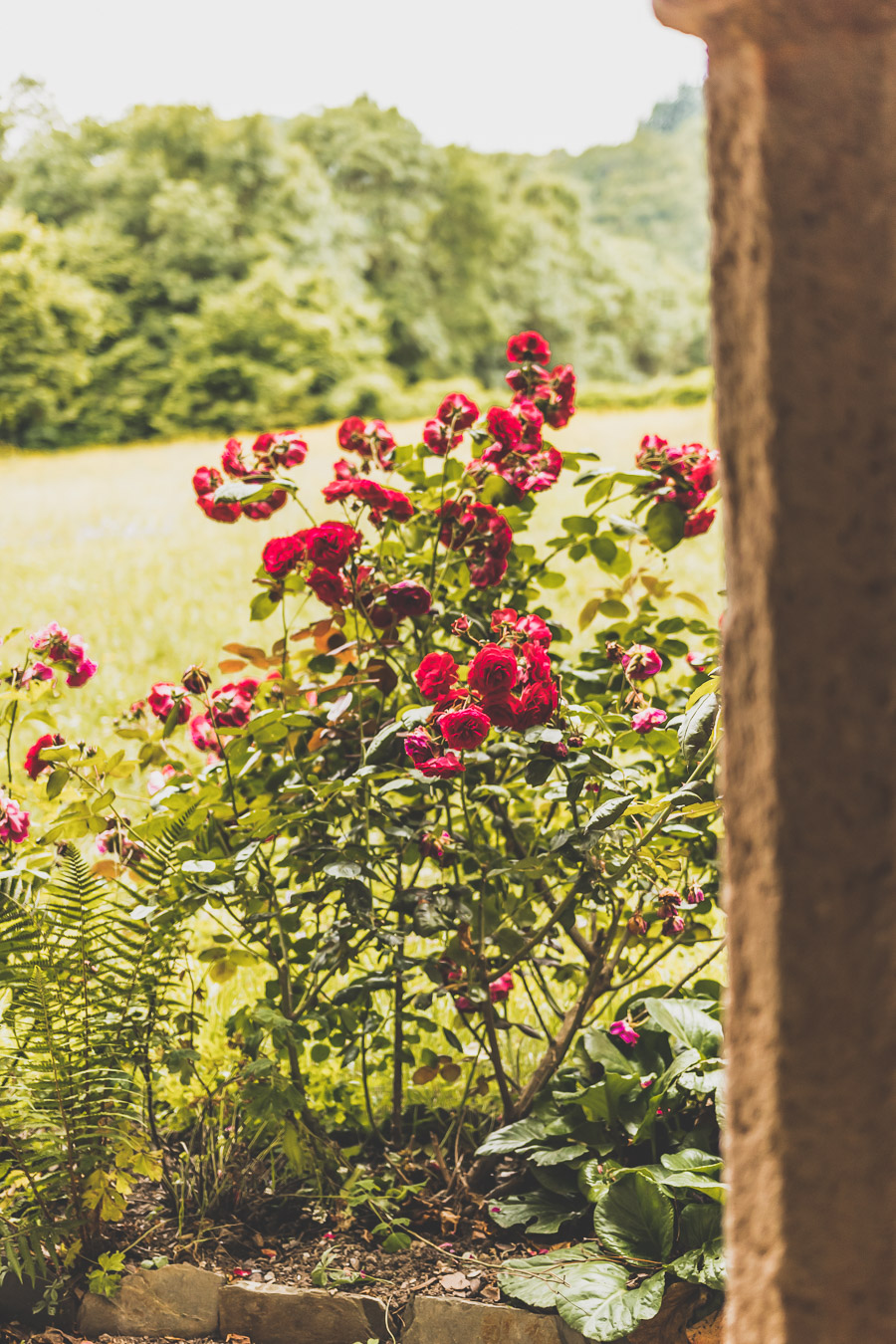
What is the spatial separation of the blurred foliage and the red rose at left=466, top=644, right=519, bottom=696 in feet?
24.2

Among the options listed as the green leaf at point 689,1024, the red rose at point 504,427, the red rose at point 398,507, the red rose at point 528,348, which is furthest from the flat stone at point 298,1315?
the red rose at point 528,348

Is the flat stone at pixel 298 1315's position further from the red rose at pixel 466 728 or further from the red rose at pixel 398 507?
the red rose at pixel 398 507

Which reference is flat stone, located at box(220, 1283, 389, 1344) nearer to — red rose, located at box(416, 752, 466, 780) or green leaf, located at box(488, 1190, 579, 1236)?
green leaf, located at box(488, 1190, 579, 1236)

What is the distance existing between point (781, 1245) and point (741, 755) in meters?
0.25

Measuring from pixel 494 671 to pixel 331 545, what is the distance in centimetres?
29

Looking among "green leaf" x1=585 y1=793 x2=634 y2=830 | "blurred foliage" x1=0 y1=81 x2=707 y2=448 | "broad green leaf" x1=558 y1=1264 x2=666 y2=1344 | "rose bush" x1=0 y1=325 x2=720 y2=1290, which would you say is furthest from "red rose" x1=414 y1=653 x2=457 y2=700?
"blurred foliage" x1=0 y1=81 x2=707 y2=448

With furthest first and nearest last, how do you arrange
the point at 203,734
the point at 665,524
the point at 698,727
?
the point at 203,734 < the point at 665,524 < the point at 698,727

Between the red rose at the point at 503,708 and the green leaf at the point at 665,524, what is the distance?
404 millimetres

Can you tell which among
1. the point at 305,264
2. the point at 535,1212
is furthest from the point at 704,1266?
the point at 305,264

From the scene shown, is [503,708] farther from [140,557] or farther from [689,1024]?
[140,557]

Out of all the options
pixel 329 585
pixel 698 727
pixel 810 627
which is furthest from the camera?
pixel 329 585

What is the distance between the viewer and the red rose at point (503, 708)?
100 centimetres

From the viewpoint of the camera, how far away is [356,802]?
126 cm

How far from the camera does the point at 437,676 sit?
106cm
